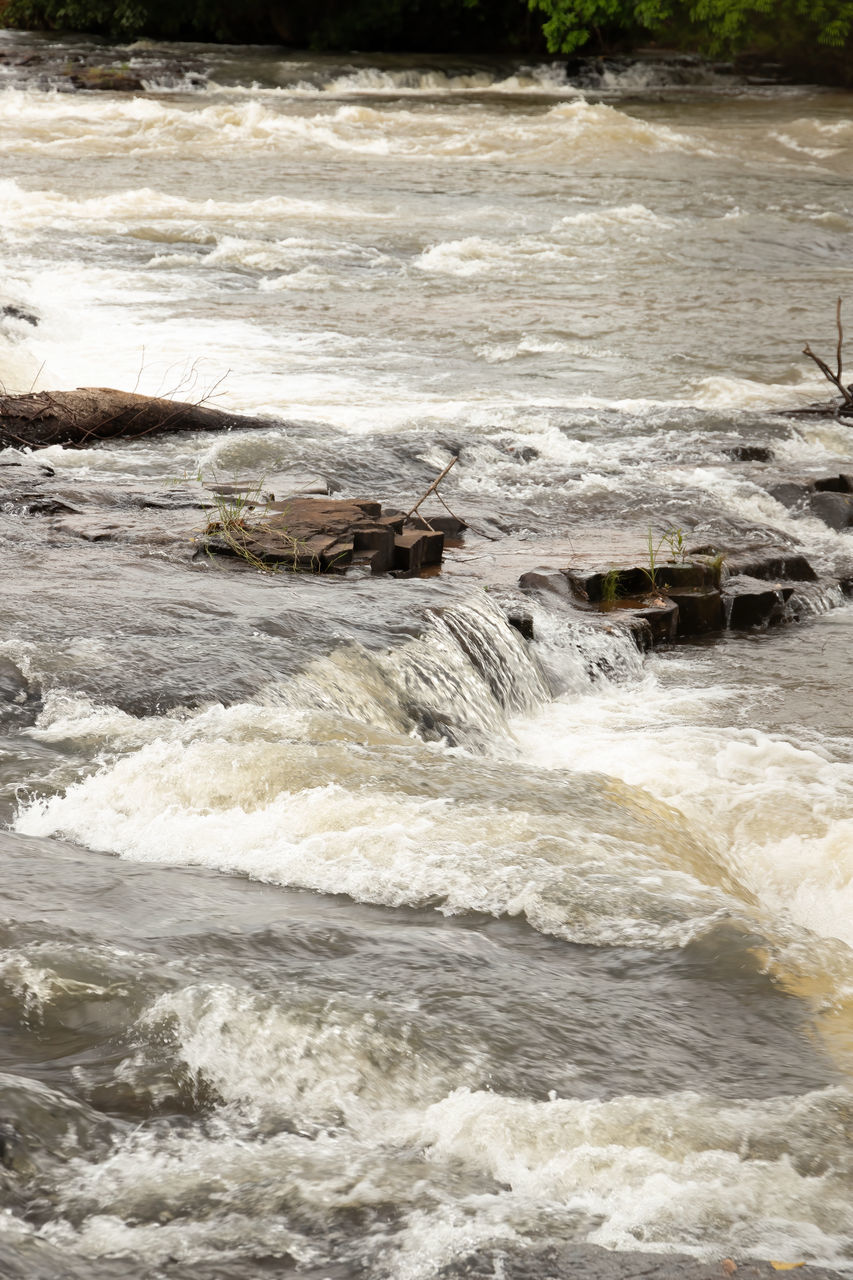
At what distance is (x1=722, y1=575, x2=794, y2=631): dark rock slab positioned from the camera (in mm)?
7133

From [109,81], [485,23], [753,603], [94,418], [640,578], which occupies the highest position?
[485,23]

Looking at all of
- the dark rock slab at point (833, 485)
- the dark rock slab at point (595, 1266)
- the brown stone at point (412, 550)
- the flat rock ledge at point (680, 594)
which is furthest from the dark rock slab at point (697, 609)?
the dark rock slab at point (595, 1266)

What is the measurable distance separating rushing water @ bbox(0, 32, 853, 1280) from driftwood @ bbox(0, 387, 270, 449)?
0.29 m

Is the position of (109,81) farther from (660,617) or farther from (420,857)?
(420,857)

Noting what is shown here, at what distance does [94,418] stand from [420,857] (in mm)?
5839

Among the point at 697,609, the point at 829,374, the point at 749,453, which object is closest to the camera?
the point at 697,609

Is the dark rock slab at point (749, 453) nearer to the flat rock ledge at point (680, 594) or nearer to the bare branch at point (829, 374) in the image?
the bare branch at point (829, 374)

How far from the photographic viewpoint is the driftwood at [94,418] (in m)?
8.72

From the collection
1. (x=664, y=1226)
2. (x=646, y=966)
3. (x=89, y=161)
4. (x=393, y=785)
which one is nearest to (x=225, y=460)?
(x=393, y=785)

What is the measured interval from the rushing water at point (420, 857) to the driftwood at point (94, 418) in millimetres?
286

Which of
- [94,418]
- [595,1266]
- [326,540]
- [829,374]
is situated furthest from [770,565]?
[595,1266]

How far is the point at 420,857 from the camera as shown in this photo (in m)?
4.04

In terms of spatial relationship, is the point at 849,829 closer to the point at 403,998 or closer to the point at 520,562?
the point at 403,998

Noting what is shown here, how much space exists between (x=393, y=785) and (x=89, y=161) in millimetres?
19799
